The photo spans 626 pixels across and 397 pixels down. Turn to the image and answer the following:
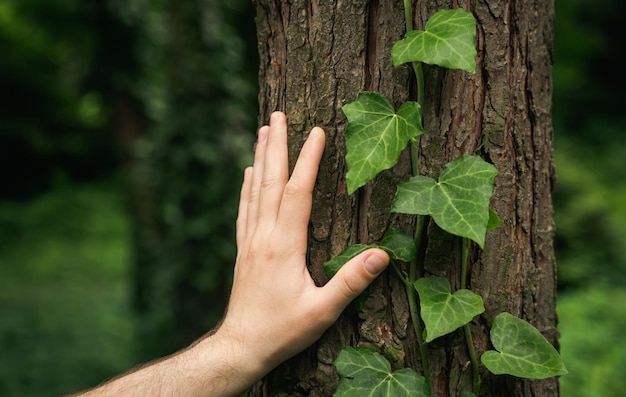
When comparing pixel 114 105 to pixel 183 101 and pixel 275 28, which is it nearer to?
pixel 183 101

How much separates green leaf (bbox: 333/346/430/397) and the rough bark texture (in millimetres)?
36

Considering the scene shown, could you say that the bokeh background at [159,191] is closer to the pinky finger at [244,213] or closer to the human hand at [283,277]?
the pinky finger at [244,213]

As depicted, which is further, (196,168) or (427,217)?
(196,168)

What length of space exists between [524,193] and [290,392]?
0.61 metres

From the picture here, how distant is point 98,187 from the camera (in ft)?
39.5

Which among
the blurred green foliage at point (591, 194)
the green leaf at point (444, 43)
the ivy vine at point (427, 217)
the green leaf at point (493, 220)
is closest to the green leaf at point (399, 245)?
the ivy vine at point (427, 217)

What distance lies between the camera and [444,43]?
1.00 metres

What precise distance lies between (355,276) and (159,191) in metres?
3.45

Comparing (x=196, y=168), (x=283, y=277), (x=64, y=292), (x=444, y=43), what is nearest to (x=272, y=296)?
(x=283, y=277)

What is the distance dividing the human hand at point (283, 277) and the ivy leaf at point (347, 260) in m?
0.03

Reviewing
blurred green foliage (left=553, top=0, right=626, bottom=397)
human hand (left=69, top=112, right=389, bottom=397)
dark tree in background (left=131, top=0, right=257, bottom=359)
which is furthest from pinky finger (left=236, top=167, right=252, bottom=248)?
A: blurred green foliage (left=553, top=0, right=626, bottom=397)

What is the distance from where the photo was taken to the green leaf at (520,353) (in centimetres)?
107

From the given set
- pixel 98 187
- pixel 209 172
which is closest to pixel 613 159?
pixel 209 172

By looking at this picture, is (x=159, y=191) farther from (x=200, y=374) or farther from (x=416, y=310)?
(x=416, y=310)
